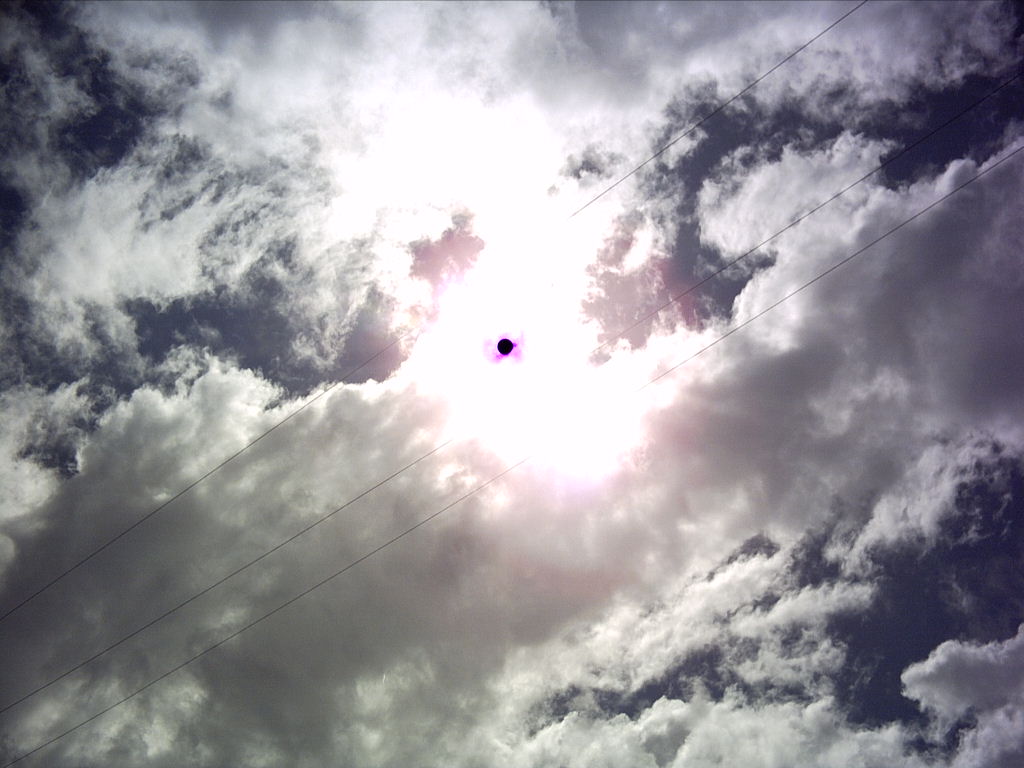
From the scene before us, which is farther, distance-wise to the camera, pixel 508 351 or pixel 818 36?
pixel 508 351

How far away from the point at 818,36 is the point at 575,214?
1618cm

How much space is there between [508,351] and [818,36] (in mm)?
24507

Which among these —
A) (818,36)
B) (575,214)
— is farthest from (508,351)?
(818,36)

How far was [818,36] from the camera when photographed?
35.3 metres

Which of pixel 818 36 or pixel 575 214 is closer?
pixel 818 36

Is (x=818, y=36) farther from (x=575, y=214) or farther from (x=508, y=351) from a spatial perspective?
(x=508, y=351)

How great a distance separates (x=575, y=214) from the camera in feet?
128

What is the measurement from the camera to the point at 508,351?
127ft

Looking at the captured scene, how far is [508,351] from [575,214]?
30.6 feet

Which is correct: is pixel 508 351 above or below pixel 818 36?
below

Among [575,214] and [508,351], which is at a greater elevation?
[575,214]
